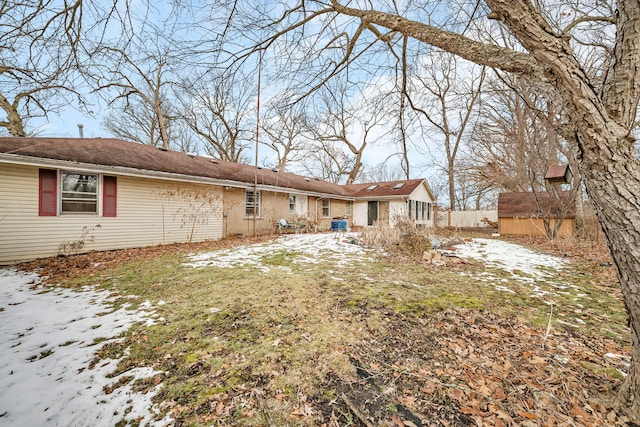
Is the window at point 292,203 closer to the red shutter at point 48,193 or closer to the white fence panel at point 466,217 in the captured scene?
the red shutter at point 48,193

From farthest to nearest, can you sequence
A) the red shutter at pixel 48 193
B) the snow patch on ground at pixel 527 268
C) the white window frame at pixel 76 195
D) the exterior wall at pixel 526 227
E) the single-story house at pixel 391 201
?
the single-story house at pixel 391 201
the exterior wall at pixel 526 227
the white window frame at pixel 76 195
the red shutter at pixel 48 193
the snow patch on ground at pixel 527 268

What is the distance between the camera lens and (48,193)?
715cm

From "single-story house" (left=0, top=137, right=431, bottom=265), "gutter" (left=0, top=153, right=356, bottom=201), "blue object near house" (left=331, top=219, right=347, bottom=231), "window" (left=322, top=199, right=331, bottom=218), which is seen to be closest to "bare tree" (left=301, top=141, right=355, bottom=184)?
"window" (left=322, top=199, right=331, bottom=218)

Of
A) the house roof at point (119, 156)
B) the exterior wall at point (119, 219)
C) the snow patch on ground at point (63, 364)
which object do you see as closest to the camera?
the snow patch on ground at point (63, 364)

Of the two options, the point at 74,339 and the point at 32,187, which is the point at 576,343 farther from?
the point at 32,187

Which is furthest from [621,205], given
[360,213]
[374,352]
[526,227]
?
[360,213]

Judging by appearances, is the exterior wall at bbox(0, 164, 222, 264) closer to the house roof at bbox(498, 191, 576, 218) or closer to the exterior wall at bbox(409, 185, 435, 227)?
the exterior wall at bbox(409, 185, 435, 227)

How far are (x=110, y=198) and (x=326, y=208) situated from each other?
40.0 feet

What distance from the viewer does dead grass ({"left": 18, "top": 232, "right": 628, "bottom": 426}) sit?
186cm

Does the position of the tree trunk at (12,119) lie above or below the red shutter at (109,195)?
above

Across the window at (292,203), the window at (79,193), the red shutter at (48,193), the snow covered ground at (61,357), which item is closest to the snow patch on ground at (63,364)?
the snow covered ground at (61,357)

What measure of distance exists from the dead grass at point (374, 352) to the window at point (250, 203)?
8.13 meters

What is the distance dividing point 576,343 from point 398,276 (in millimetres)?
2787

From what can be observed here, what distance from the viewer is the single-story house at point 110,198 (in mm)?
6680
